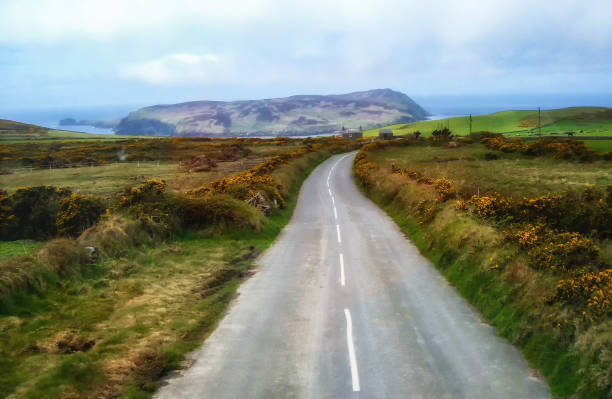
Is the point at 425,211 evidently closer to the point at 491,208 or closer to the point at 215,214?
the point at 491,208

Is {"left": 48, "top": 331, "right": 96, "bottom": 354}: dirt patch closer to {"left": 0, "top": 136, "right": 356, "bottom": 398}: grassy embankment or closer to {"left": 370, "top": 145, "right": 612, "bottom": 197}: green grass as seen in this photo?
{"left": 0, "top": 136, "right": 356, "bottom": 398}: grassy embankment

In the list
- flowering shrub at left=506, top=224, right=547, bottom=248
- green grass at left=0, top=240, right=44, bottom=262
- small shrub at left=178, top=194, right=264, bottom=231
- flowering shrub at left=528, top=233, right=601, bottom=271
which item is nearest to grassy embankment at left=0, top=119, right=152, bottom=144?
green grass at left=0, top=240, right=44, bottom=262

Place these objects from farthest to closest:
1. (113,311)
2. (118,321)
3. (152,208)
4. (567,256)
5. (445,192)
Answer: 1. (445,192)
2. (152,208)
3. (113,311)
4. (567,256)
5. (118,321)

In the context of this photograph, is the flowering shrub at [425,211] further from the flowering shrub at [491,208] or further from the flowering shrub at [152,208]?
the flowering shrub at [152,208]

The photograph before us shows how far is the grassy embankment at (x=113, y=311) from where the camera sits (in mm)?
7715

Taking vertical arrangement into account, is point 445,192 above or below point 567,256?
above

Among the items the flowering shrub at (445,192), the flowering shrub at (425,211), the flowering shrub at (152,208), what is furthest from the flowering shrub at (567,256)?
the flowering shrub at (152,208)

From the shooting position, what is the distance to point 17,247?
1592 centimetres

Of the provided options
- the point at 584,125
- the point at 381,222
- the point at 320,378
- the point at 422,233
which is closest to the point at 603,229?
the point at 422,233

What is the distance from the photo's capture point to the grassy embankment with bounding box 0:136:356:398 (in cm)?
771

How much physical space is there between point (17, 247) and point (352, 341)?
13948 mm

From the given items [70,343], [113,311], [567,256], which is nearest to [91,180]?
[113,311]

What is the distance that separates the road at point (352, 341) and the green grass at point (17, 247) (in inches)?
331

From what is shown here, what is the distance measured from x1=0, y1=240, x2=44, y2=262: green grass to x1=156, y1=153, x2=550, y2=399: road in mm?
8398
